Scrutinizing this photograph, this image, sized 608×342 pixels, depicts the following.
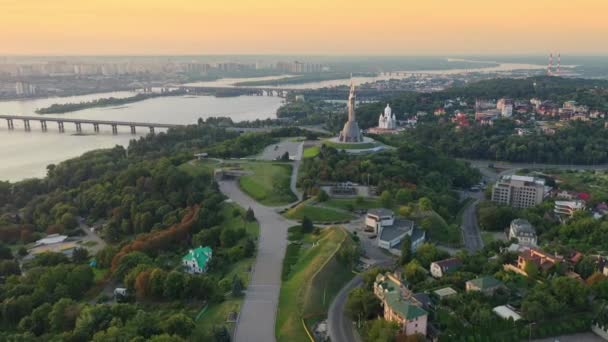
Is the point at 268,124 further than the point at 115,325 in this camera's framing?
Yes

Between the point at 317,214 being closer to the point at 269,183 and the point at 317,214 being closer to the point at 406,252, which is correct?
the point at 269,183

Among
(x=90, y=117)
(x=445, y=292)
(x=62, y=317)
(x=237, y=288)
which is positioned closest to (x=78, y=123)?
(x=90, y=117)

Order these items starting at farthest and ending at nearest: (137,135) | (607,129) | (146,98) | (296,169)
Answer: (146,98) → (137,135) → (607,129) → (296,169)

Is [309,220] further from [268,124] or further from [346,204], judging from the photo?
[268,124]

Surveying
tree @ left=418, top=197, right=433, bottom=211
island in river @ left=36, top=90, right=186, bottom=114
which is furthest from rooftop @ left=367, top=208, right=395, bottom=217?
island in river @ left=36, top=90, right=186, bottom=114

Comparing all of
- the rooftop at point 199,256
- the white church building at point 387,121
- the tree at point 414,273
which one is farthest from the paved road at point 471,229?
the white church building at point 387,121

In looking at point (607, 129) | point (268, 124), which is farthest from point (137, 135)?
point (607, 129)

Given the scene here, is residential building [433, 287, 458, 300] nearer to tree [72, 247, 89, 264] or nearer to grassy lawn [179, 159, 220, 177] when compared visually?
tree [72, 247, 89, 264]
